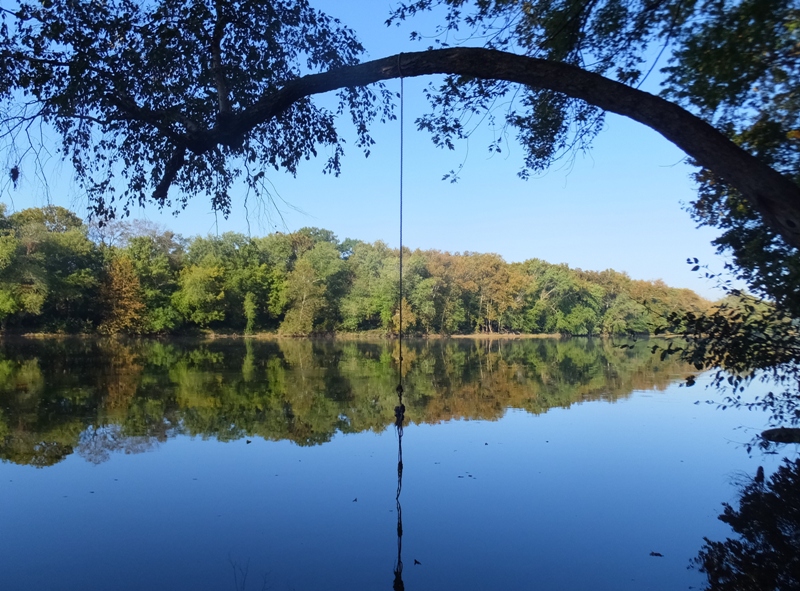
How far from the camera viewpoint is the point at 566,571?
4.16 metres

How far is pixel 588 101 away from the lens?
300 cm

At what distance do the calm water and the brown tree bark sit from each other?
2.61m

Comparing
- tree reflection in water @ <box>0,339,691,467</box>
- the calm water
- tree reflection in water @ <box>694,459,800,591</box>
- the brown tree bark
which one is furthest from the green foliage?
the brown tree bark

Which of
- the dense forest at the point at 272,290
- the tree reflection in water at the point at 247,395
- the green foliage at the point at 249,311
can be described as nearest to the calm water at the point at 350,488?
the tree reflection in water at the point at 247,395

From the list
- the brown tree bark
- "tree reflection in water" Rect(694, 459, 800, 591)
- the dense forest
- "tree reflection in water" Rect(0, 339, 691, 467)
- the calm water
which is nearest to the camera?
the brown tree bark

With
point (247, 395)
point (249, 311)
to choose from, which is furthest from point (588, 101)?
point (249, 311)

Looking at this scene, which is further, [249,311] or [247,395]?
[249,311]

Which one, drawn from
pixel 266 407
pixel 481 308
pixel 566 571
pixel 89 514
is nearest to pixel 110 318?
pixel 481 308

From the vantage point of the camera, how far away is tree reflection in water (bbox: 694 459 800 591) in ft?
12.9

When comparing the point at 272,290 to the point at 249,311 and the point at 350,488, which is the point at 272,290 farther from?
the point at 350,488

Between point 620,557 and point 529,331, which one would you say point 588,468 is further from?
point 529,331

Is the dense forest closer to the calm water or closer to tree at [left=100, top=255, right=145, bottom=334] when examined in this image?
tree at [left=100, top=255, right=145, bottom=334]

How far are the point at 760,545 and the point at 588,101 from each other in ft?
11.6

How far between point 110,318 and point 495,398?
32271mm
